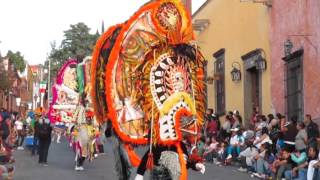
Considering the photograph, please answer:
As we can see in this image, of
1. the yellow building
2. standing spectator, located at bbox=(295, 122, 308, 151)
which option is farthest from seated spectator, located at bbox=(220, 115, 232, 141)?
standing spectator, located at bbox=(295, 122, 308, 151)

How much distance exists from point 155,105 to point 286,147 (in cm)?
819

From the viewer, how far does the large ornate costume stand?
765 cm

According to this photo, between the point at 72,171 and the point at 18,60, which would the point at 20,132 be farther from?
the point at 18,60

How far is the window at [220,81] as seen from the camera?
27703mm

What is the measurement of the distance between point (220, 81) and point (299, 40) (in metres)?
9.97

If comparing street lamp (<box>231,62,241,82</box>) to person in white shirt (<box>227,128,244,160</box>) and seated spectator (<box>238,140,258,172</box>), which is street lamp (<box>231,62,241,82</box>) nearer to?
person in white shirt (<box>227,128,244,160</box>)

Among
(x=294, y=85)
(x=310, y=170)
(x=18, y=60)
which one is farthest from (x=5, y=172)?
(x=18, y=60)

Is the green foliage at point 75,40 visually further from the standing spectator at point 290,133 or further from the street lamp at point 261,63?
the standing spectator at point 290,133

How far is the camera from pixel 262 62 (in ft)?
71.9

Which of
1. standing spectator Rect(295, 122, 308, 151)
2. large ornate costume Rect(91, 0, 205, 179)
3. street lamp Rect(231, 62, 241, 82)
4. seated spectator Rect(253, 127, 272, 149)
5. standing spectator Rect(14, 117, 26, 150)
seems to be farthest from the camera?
standing spectator Rect(14, 117, 26, 150)

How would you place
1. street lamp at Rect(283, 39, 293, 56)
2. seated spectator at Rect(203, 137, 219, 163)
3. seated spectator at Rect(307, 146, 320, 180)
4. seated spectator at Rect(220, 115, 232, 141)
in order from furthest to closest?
seated spectator at Rect(220, 115, 232, 141)
seated spectator at Rect(203, 137, 219, 163)
street lamp at Rect(283, 39, 293, 56)
seated spectator at Rect(307, 146, 320, 180)

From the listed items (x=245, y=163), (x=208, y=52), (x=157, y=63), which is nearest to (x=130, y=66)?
(x=157, y=63)

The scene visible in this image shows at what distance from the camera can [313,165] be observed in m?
13.0

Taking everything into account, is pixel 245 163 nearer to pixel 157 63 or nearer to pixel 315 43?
pixel 315 43
